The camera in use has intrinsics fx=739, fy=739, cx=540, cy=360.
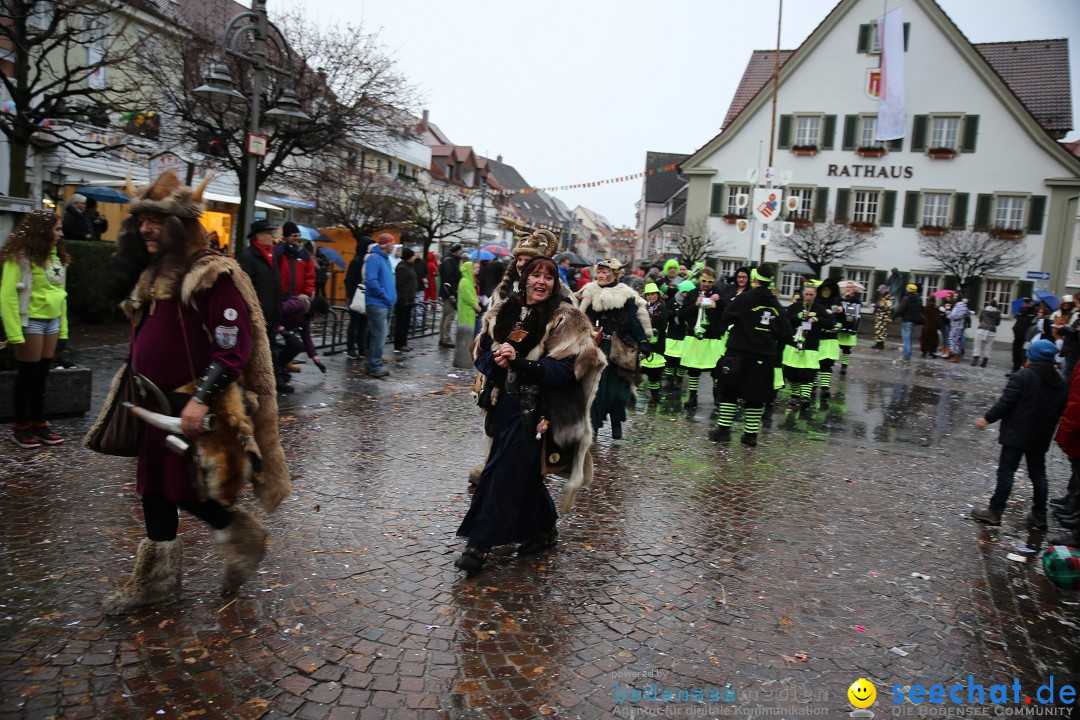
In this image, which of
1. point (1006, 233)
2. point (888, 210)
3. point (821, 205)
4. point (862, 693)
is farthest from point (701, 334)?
point (1006, 233)

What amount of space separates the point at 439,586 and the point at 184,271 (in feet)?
7.33

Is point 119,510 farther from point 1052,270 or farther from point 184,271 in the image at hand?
point 1052,270

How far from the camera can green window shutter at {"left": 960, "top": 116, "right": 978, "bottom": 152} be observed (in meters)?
34.6

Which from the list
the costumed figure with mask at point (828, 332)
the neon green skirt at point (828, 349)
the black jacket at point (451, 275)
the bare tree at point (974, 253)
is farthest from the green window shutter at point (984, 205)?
the black jacket at point (451, 275)

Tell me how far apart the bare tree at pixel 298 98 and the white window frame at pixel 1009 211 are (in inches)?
1150

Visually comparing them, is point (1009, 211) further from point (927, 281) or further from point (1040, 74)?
point (1040, 74)

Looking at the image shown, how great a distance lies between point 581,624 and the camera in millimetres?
4043

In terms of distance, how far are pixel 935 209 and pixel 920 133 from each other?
371cm

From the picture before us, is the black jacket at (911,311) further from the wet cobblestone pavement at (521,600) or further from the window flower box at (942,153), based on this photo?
the window flower box at (942,153)

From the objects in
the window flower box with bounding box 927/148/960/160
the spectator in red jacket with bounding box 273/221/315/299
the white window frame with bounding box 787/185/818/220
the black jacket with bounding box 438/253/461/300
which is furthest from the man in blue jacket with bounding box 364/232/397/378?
the window flower box with bounding box 927/148/960/160

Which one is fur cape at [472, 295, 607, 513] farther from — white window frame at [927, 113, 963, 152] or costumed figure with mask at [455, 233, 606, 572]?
white window frame at [927, 113, 963, 152]

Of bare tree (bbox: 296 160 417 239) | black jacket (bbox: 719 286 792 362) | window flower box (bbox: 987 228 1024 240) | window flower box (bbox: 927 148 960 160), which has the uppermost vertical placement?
window flower box (bbox: 927 148 960 160)

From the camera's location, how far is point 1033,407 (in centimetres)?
605

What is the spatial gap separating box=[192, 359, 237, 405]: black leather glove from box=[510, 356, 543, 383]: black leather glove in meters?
1.58
